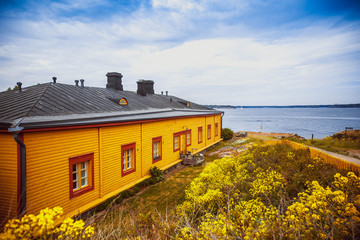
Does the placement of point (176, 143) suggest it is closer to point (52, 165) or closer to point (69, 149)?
point (69, 149)

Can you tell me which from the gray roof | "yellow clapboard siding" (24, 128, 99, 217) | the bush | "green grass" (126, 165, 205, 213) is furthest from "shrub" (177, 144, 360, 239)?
the bush

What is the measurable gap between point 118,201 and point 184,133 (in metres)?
9.15

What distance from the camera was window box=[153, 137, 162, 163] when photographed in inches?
547

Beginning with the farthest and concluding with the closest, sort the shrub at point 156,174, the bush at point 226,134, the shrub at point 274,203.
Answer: the bush at point 226,134, the shrub at point 156,174, the shrub at point 274,203

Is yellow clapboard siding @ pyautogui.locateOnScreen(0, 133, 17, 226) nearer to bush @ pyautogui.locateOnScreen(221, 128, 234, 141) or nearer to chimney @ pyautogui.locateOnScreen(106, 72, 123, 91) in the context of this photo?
chimney @ pyautogui.locateOnScreen(106, 72, 123, 91)

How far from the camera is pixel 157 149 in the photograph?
47.1ft

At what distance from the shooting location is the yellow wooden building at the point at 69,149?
679cm

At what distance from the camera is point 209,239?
154 inches


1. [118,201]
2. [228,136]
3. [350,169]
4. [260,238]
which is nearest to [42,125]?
[118,201]

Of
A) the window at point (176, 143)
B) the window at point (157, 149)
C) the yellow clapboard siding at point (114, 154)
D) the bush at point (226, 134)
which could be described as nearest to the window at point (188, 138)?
the window at point (176, 143)

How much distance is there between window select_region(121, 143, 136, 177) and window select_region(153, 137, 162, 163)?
2.22 meters

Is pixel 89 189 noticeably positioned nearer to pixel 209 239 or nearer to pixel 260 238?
pixel 209 239

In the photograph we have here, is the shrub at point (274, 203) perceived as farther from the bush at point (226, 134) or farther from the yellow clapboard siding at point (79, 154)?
the bush at point (226, 134)

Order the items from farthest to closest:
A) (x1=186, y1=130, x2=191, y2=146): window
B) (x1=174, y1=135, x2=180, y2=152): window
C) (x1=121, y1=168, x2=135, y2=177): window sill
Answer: (x1=186, y1=130, x2=191, y2=146): window < (x1=174, y1=135, x2=180, y2=152): window < (x1=121, y1=168, x2=135, y2=177): window sill
